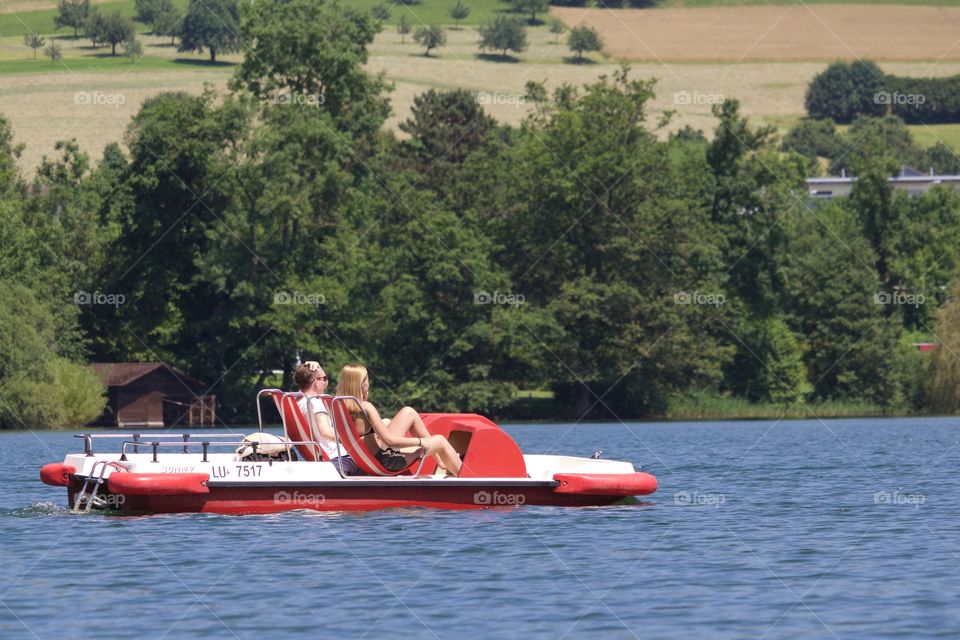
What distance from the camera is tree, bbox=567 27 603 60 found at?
175500mm

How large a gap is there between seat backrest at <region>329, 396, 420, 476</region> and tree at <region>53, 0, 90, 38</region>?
156274mm

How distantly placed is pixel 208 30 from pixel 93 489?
147653 mm

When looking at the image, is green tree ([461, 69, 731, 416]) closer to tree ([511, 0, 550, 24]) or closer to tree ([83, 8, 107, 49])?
tree ([83, 8, 107, 49])

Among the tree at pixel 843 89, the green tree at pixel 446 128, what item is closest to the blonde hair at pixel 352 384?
the green tree at pixel 446 128

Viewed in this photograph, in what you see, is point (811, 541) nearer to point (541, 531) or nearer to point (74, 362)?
point (541, 531)

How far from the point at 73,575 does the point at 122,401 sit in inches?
2418

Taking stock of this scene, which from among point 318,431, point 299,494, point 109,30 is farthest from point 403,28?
point 299,494

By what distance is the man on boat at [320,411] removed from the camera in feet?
69.2

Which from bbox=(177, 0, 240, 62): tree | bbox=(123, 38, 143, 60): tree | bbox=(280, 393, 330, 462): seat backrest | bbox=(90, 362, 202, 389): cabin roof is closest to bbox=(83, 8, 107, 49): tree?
bbox=(123, 38, 143, 60): tree

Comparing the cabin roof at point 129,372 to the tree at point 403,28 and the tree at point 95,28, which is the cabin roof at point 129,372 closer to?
the tree at point 95,28

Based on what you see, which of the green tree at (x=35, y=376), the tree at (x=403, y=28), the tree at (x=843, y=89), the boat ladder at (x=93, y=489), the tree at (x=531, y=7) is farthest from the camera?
the tree at (x=531, y=7)

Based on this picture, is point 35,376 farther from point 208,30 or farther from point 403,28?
point 403,28

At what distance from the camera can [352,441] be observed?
68.8ft

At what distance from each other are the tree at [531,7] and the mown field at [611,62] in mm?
1977
